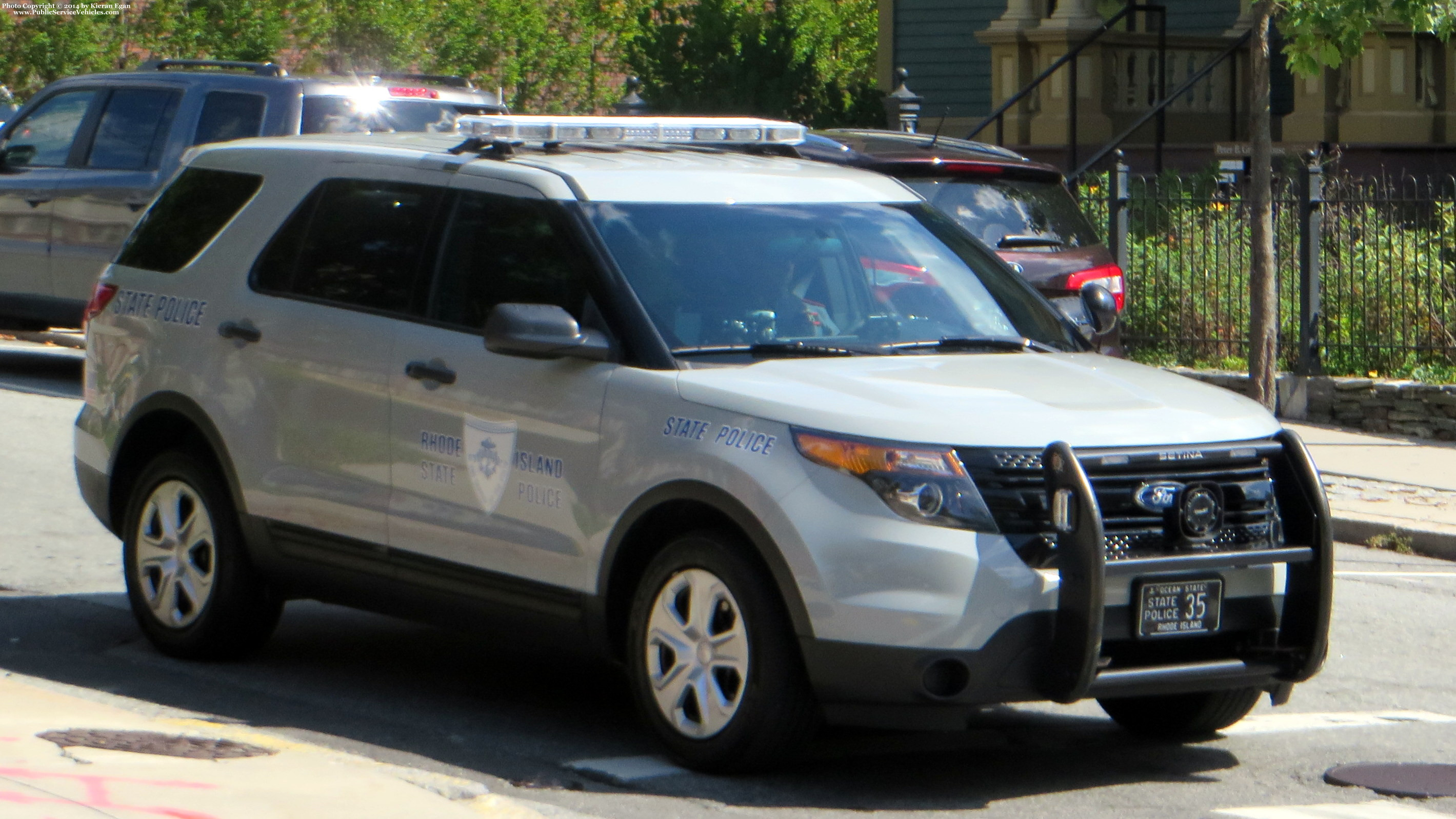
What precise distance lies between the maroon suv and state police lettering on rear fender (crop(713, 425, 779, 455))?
224 inches

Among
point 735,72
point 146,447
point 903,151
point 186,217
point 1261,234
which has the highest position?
point 735,72

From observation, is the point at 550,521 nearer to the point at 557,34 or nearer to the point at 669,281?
the point at 669,281

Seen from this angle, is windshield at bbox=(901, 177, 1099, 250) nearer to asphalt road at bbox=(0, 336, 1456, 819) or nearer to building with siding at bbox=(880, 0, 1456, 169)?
asphalt road at bbox=(0, 336, 1456, 819)

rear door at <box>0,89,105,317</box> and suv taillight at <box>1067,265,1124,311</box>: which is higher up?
rear door at <box>0,89,105,317</box>

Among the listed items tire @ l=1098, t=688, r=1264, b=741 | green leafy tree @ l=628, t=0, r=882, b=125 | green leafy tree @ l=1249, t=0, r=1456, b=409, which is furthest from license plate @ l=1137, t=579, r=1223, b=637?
green leafy tree @ l=628, t=0, r=882, b=125

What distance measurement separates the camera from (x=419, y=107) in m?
14.4

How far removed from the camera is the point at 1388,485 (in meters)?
12.3

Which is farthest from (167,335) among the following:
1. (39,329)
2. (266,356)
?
(39,329)

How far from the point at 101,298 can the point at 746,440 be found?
336 cm

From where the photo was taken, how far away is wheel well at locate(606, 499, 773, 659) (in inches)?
231

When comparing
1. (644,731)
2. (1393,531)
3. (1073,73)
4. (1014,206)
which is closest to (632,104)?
(1073,73)

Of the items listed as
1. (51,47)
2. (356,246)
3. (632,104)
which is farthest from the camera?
(51,47)

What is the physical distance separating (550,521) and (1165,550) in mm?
1797

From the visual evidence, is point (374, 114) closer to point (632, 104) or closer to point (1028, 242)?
point (1028, 242)
